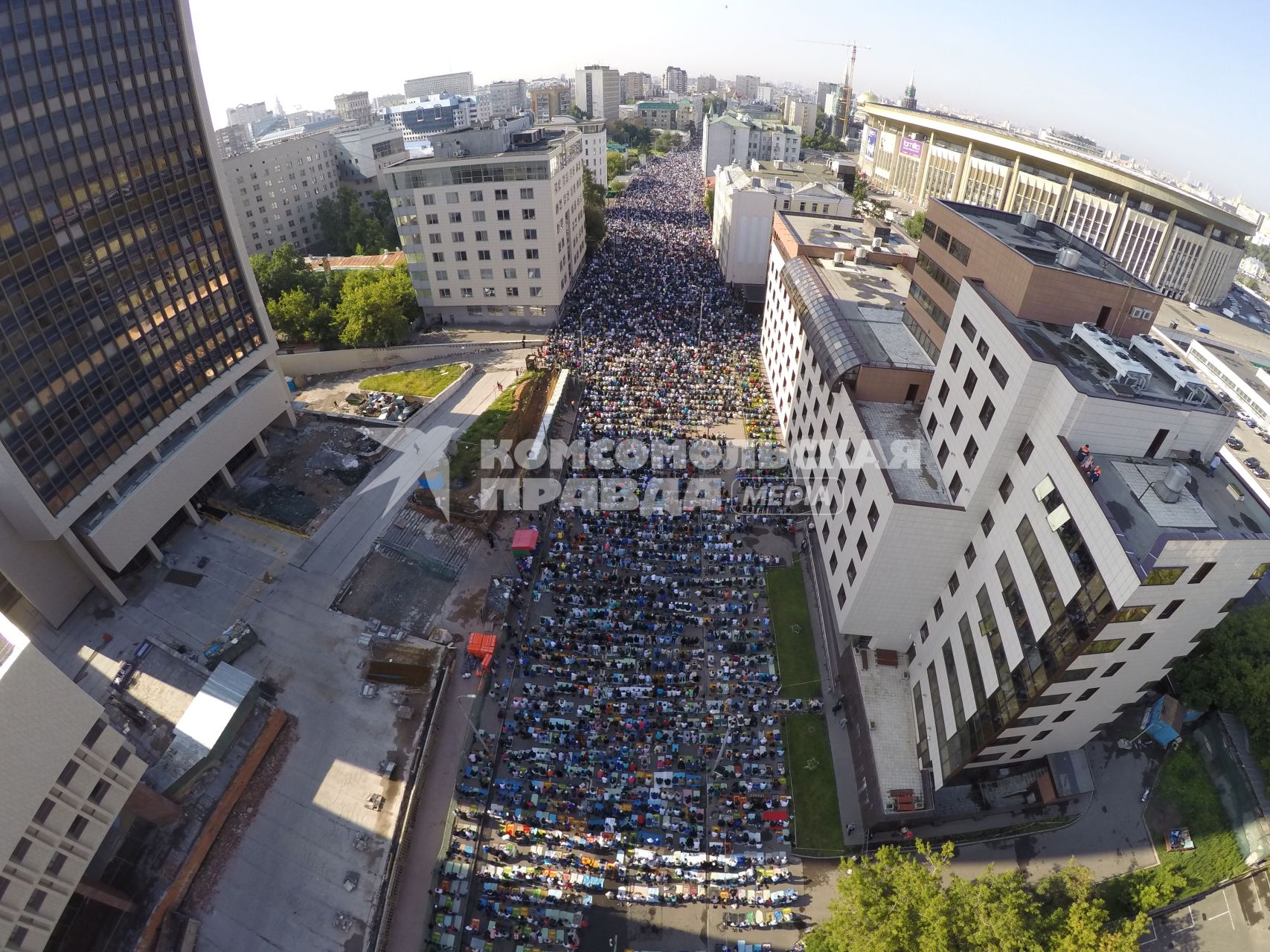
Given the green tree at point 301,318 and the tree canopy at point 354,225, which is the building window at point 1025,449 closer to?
the green tree at point 301,318

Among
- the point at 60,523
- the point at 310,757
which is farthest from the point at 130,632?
the point at 310,757

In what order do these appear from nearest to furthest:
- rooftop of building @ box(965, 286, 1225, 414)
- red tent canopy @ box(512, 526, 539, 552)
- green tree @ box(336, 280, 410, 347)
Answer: rooftop of building @ box(965, 286, 1225, 414) < red tent canopy @ box(512, 526, 539, 552) < green tree @ box(336, 280, 410, 347)

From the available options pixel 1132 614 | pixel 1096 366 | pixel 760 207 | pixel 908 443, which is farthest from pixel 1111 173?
pixel 1132 614

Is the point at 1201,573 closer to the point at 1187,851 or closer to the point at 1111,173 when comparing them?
the point at 1187,851

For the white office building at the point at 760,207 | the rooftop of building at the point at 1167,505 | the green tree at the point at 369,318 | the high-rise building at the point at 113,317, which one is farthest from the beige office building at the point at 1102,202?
the high-rise building at the point at 113,317

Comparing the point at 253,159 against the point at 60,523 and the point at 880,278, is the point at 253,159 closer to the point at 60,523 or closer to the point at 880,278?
the point at 60,523

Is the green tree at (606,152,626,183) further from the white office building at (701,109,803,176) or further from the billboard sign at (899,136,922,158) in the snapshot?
the billboard sign at (899,136,922,158)

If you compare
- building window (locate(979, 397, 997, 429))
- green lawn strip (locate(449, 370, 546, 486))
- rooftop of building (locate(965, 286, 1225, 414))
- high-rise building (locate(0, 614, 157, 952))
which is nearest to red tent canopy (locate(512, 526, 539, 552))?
green lawn strip (locate(449, 370, 546, 486))
